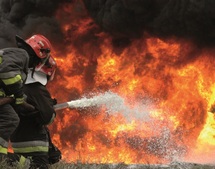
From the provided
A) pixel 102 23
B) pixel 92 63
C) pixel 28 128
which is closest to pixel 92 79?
pixel 92 63

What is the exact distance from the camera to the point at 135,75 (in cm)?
1348

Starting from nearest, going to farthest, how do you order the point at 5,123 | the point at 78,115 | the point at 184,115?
1. the point at 5,123
2. the point at 184,115
3. the point at 78,115

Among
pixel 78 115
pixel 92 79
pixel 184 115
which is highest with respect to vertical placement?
pixel 184 115

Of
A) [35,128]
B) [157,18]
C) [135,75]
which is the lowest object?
[135,75]

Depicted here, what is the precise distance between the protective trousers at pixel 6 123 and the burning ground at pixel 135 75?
703cm

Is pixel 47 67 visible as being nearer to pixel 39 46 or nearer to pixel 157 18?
pixel 39 46

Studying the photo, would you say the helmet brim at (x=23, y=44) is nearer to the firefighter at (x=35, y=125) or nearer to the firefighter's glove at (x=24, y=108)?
the firefighter at (x=35, y=125)

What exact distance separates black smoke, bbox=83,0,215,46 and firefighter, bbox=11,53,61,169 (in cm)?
679

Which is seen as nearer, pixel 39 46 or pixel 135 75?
pixel 39 46

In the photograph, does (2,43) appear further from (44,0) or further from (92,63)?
(92,63)

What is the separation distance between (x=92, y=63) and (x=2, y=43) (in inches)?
141

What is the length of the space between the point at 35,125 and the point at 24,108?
408 millimetres

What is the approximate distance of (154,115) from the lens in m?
12.8

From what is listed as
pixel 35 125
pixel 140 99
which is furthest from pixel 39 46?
pixel 140 99
